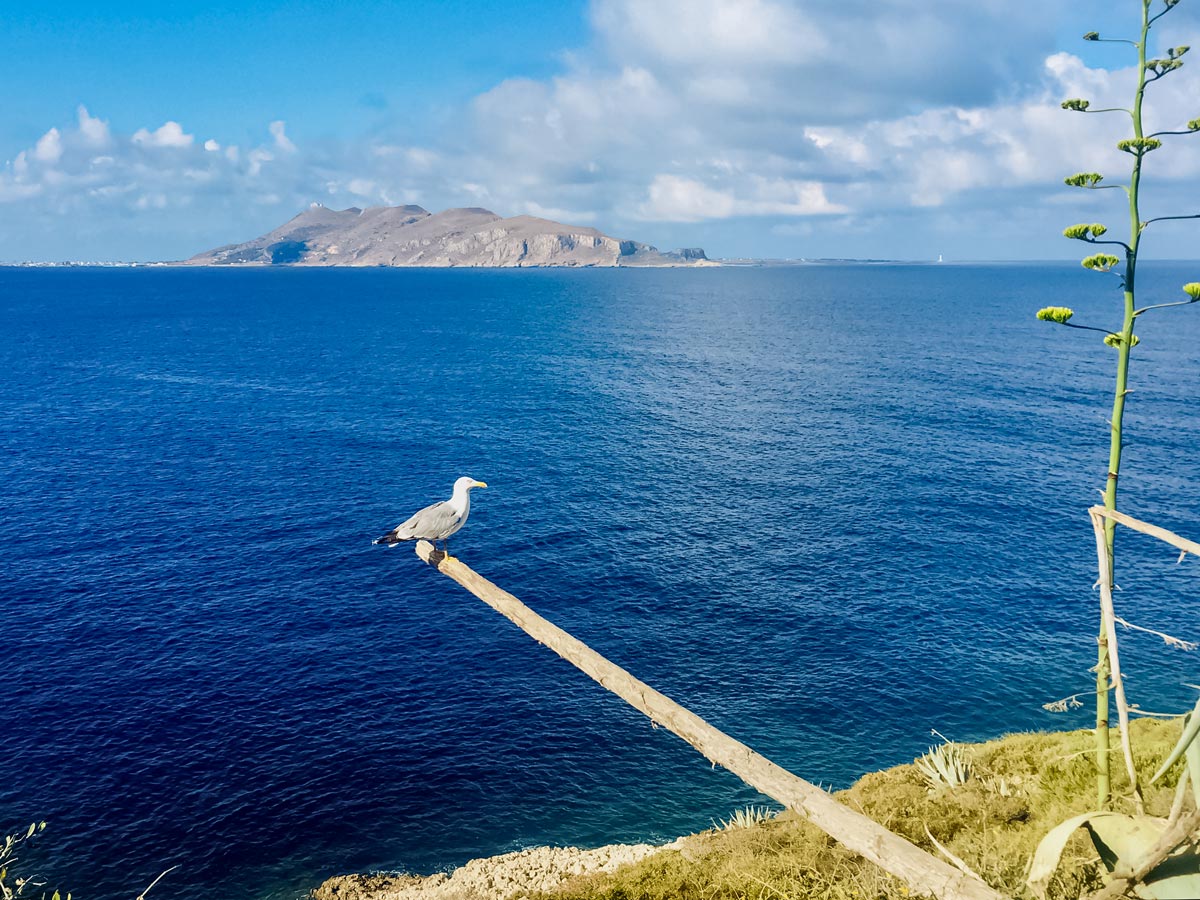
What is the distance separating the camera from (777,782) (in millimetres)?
14805

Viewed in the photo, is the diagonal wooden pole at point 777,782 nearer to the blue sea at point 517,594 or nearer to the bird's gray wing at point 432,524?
the bird's gray wing at point 432,524

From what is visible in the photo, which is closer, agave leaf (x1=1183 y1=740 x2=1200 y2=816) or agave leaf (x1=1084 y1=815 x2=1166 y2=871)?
agave leaf (x1=1183 y1=740 x2=1200 y2=816)

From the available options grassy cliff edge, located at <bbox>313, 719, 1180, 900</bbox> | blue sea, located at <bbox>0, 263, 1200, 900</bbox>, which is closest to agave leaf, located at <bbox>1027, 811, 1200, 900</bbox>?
grassy cliff edge, located at <bbox>313, 719, 1180, 900</bbox>

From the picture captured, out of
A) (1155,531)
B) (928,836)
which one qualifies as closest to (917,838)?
(928,836)

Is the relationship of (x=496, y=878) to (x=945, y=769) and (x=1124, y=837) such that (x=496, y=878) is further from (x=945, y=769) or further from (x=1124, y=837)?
(x=1124, y=837)

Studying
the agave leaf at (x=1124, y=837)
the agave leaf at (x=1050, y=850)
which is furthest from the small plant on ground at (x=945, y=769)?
the agave leaf at (x=1050, y=850)

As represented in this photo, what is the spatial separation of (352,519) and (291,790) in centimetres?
3215

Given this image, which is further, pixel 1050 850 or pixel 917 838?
pixel 917 838

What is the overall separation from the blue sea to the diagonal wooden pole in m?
22.1

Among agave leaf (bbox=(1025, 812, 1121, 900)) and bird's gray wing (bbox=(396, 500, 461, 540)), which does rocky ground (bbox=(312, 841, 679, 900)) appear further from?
agave leaf (bbox=(1025, 812, 1121, 900))

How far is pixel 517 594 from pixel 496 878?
77.4ft

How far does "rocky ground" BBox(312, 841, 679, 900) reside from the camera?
30.0m

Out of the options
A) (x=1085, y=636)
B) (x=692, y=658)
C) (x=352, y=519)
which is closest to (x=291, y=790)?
(x=692, y=658)

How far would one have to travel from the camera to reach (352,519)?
67.5m
